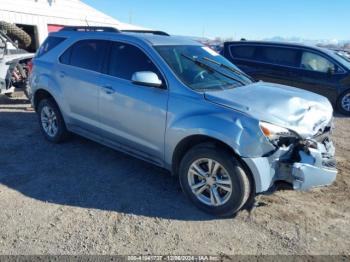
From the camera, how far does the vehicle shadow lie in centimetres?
404

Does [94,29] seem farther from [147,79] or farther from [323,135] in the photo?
[323,135]

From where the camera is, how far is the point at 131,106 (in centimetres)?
438

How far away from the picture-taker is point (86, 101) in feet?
16.5

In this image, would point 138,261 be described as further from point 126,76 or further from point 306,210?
point 126,76

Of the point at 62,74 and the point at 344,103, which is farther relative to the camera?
the point at 344,103

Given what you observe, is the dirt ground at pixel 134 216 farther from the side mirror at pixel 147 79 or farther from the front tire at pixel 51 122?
the side mirror at pixel 147 79

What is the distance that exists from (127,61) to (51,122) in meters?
2.06

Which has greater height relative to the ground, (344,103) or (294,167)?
(294,167)

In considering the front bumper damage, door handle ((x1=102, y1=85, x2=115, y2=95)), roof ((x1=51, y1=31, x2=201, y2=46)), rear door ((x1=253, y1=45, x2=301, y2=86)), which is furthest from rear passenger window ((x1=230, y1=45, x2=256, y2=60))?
the front bumper damage

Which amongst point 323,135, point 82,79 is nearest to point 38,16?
point 82,79

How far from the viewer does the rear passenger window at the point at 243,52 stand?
35.0 feet

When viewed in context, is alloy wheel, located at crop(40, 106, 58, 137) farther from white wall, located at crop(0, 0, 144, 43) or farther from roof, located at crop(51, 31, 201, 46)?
white wall, located at crop(0, 0, 144, 43)

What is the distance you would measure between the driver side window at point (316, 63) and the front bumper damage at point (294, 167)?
6.85 metres

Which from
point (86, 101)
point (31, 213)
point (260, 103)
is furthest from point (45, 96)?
point (260, 103)
